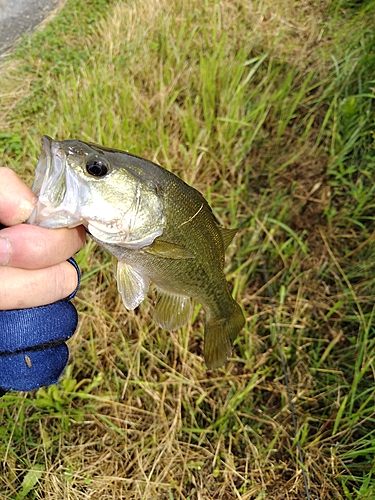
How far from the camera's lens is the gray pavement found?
14.4 ft

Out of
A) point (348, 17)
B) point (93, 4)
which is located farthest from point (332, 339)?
point (93, 4)

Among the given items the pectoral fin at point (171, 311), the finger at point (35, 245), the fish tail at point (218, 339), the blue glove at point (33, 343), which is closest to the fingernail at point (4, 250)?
the finger at point (35, 245)

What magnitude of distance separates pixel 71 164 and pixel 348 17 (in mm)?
3502

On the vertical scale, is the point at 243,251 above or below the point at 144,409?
above

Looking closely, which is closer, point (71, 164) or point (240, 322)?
point (71, 164)

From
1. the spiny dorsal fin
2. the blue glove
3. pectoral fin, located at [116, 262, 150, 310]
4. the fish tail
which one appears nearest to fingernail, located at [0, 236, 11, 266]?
the blue glove

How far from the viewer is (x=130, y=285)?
146 centimetres

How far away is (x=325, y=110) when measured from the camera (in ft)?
10.6

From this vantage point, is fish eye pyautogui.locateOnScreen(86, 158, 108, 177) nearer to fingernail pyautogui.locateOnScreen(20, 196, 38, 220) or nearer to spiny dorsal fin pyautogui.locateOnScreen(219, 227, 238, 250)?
fingernail pyautogui.locateOnScreen(20, 196, 38, 220)

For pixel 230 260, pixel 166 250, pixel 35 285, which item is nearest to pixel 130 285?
pixel 166 250

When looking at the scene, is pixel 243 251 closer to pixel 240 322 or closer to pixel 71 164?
pixel 240 322

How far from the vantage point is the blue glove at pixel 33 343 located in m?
1.34

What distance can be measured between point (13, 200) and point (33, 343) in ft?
1.55

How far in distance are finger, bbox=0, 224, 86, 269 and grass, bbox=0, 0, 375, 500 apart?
104 centimetres
